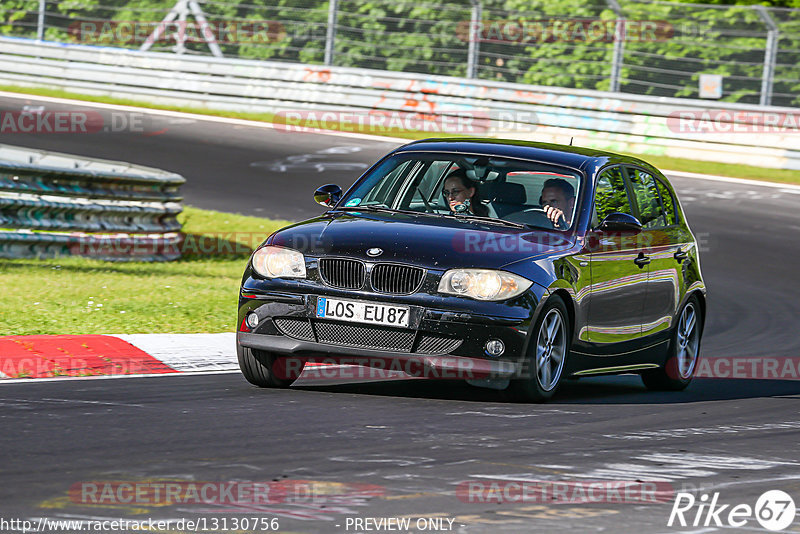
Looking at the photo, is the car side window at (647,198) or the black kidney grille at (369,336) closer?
the black kidney grille at (369,336)

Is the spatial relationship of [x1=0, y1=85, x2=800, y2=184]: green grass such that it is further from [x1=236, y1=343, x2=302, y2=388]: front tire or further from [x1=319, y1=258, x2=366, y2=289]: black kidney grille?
[x1=319, y1=258, x2=366, y2=289]: black kidney grille

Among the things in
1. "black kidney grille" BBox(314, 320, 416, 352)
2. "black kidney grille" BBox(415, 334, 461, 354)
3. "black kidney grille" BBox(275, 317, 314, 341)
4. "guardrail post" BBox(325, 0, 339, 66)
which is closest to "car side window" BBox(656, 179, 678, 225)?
"black kidney grille" BBox(415, 334, 461, 354)

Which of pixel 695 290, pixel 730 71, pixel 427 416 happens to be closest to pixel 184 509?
pixel 427 416

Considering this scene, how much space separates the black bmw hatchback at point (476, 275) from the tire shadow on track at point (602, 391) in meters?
0.21

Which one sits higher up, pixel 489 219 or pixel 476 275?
pixel 489 219

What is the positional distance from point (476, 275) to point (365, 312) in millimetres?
653

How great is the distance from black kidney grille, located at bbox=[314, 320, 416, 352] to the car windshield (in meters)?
1.17

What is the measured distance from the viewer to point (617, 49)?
25.5 meters

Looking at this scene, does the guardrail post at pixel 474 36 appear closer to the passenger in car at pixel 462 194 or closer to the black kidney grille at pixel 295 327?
the passenger in car at pixel 462 194

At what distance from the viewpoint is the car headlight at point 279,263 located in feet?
27.7

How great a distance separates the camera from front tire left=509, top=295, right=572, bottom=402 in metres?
8.35

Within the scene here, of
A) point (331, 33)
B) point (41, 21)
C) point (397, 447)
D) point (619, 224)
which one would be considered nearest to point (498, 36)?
point (331, 33)

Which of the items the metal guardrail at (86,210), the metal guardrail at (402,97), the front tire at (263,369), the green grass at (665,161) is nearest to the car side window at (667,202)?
the front tire at (263,369)

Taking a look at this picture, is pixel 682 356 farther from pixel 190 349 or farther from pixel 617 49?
pixel 617 49
